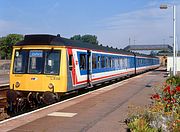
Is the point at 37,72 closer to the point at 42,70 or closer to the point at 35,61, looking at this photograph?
the point at 42,70

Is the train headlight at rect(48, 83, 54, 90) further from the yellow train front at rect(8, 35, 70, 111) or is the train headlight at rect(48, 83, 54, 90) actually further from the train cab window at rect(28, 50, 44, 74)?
the train cab window at rect(28, 50, 44, 74)

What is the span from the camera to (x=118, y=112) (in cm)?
1124

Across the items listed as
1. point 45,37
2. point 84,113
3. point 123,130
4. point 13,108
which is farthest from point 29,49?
point 123,130

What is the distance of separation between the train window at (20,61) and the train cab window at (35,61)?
28 cm

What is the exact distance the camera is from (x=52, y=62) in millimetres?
13844

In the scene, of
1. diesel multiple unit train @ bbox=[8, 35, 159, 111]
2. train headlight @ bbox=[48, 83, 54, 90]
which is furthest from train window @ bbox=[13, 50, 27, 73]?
train headlight @ bbox=[48, 83, 54, 90]

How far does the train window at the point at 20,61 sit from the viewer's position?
14148 millimetres

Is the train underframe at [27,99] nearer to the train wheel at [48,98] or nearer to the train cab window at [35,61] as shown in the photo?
the train wheel at [48,98]

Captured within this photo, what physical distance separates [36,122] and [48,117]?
0.85 metres

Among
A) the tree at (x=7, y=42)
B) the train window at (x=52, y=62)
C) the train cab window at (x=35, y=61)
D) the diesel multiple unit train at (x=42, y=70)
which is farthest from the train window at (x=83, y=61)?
the tree at (x=7, y=42)

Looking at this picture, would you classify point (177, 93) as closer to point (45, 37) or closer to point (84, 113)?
point (84, 113)

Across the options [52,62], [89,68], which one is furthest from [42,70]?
[89,68]

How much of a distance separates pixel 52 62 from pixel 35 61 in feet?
2.58

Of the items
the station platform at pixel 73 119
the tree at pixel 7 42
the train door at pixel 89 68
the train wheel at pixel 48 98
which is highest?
the tree at pixel 7 42
